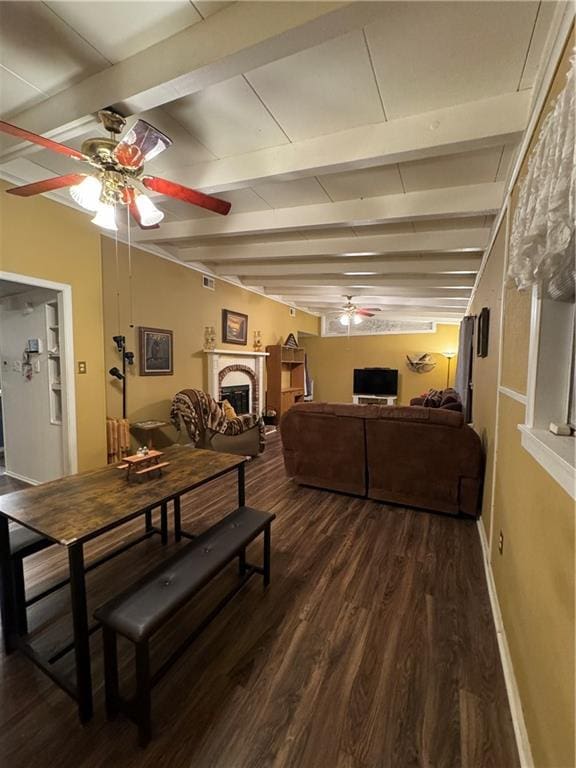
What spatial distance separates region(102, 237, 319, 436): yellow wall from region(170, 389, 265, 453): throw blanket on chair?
10.8 inches

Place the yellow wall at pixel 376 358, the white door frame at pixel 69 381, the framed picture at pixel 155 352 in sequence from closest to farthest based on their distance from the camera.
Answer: the white door frame at pixel 69 381
the framed picture at pixel 155 352
the yellow wall at pixel 376 358

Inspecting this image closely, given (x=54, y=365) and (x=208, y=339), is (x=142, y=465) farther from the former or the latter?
(x=208, y=339)

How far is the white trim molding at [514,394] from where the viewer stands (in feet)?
4.62

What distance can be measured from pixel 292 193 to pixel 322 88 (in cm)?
106

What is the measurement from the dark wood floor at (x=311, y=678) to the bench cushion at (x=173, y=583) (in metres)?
0.41

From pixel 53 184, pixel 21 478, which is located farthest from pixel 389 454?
pixel 21 478

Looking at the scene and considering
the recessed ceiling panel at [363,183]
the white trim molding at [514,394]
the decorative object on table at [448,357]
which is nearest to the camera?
the white trim molding at [514,394]

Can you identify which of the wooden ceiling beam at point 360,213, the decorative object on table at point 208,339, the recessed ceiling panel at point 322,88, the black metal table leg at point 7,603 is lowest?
the black metal table leg at point 7,603

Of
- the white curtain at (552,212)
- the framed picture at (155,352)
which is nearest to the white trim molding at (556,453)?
the white curtain at (552,212)

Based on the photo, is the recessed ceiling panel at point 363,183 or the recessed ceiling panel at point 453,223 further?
the recessed ceiling panel at point 453,223

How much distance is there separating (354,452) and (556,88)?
2671mm

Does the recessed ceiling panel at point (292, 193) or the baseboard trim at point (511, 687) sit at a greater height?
the recessed ceiling panel at point (292, 193)

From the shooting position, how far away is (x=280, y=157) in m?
2.07

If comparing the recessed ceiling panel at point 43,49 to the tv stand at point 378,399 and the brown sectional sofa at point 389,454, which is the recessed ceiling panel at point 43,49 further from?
the tv stand at point 378,399
